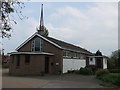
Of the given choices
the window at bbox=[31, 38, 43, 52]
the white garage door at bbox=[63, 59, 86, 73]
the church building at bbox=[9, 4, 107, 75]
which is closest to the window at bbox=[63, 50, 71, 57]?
the church building at bbox=[9, 4, 107, 75]

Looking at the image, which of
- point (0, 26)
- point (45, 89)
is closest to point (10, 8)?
point (0, 26)

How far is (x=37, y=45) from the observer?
1251 inches

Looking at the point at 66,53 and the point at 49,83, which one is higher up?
the point at 66,53

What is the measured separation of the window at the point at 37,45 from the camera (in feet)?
103

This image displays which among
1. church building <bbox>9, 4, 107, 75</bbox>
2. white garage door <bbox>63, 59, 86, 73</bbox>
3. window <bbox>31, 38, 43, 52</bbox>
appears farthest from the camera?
white garage door <bbox>63, 59, 86, 73</bbox>

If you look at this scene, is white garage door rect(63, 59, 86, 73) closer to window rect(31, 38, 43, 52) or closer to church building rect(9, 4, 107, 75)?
church building rect(9, 4, 107, 75)

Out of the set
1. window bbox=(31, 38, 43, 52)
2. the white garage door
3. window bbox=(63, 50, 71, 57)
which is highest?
window bbox=(31, 38, 43, 52)

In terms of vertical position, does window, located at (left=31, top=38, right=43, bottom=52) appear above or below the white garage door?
above

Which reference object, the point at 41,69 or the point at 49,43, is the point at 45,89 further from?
the point at 49,43

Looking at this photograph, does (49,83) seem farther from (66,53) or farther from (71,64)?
(71,64)

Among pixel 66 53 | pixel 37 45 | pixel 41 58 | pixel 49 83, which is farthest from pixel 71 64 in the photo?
pixel 49 83

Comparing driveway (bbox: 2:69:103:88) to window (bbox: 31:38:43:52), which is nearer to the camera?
driveway (bbox: 2:69:103:88)

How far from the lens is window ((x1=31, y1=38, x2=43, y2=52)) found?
103ft

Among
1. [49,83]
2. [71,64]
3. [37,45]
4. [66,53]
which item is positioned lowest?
[49,83]
